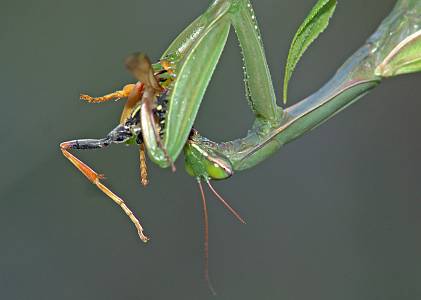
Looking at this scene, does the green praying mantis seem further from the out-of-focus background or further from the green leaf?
the out-of-focus background

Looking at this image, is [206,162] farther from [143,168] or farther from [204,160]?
[143,168]

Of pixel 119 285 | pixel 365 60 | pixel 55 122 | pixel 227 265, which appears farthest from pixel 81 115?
pixel 365 60

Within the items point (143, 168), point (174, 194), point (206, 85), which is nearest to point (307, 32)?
point (206, 85)

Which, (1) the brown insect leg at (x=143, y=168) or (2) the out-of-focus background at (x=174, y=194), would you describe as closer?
(1) the brown insect leg at (x=143, y=168)

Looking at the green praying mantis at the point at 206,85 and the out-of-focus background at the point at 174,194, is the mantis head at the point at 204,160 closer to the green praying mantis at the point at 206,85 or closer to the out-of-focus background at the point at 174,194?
the green praying mantis at the point at 206,85

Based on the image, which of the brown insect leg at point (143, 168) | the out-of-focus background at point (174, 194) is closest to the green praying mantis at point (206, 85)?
the brown insect leg at point (143, 168)

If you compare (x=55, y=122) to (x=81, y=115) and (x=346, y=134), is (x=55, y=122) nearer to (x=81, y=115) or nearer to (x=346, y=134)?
(x=81, y=115)
